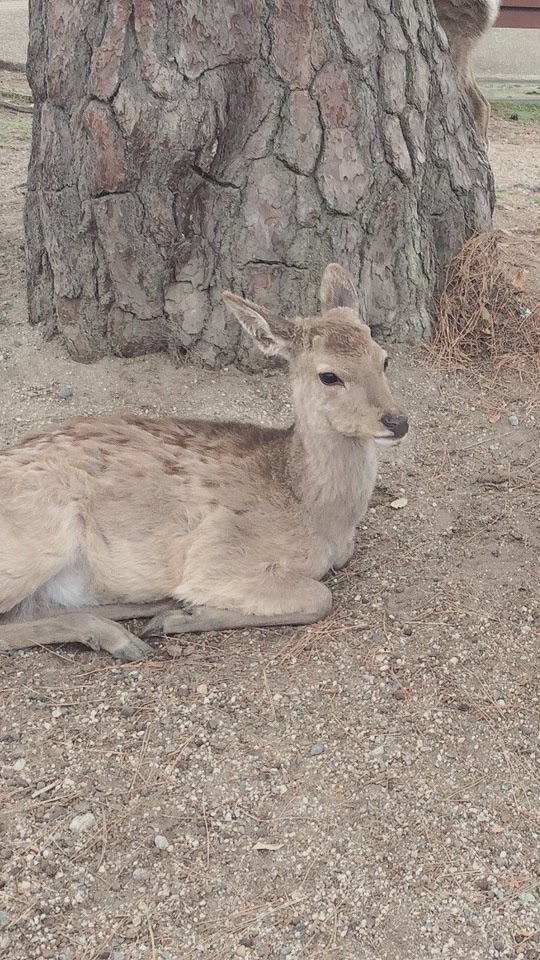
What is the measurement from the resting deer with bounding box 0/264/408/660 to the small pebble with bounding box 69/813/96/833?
0.86m

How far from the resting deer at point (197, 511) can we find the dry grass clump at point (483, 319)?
159 cm

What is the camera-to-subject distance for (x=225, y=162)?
514 centimetres

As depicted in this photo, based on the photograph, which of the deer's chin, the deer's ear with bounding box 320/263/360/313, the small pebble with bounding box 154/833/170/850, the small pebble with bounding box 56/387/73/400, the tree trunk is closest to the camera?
the small pebble with bounding box 154/833/170/850

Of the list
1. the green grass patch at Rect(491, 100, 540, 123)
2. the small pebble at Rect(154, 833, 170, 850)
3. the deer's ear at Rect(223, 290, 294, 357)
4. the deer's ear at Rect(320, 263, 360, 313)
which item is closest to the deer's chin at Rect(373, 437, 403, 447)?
the deer's ear at Rect(223, 290, 294, 357)

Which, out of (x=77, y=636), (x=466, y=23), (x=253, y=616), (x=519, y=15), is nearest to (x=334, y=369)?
(x=253, y=616)

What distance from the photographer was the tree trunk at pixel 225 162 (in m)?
4.84

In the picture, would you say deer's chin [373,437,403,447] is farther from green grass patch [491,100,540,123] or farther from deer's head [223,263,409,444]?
green grass patch [491,100,540,123]

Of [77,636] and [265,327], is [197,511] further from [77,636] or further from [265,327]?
[265,327]

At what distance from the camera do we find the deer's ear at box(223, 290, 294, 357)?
431cm

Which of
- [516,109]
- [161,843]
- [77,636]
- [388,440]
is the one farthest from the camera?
[516,109]

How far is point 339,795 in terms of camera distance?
3246 mm

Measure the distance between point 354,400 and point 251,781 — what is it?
1.70m

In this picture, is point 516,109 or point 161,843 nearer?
point 161,843

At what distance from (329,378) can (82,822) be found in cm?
213
